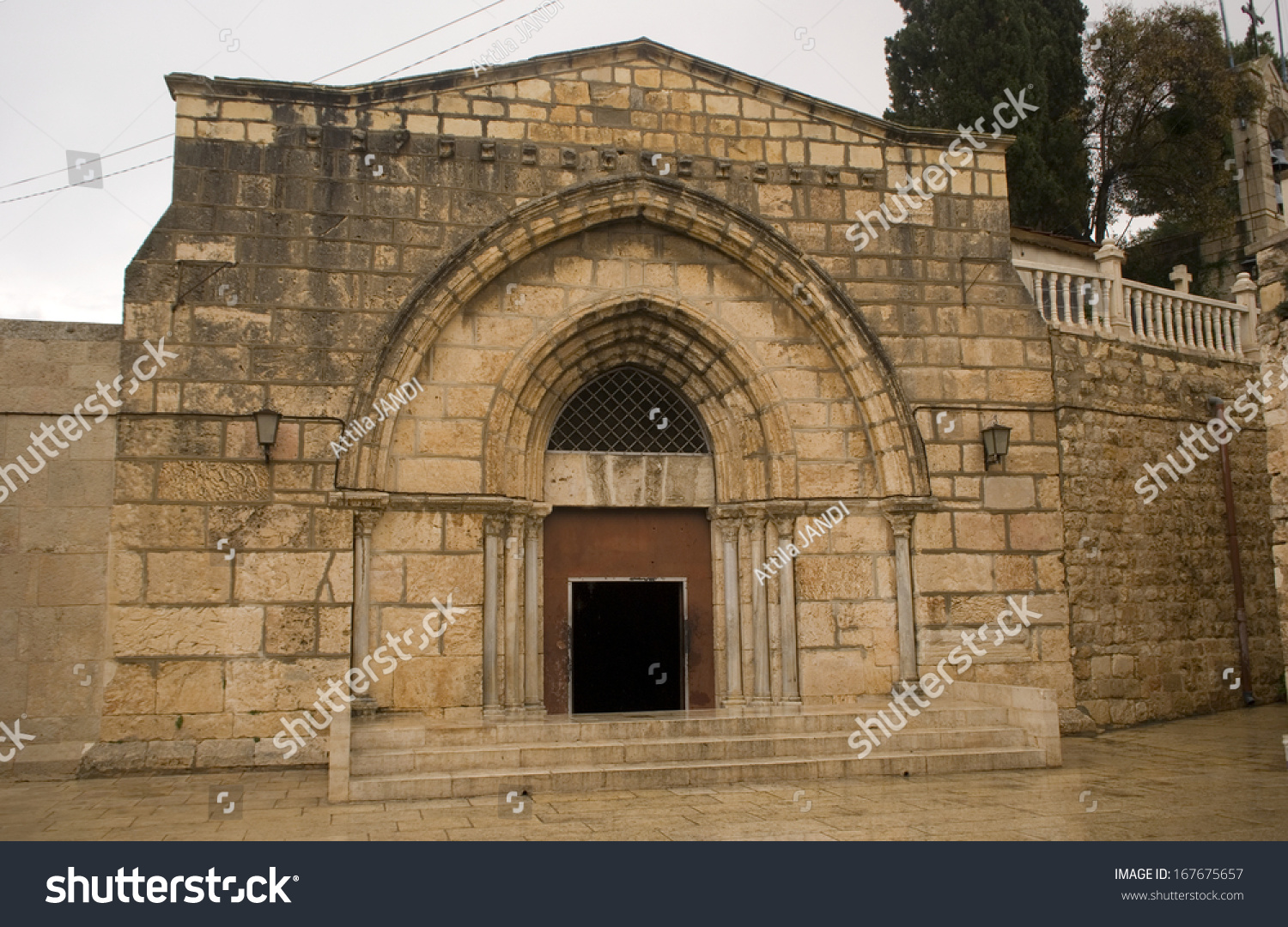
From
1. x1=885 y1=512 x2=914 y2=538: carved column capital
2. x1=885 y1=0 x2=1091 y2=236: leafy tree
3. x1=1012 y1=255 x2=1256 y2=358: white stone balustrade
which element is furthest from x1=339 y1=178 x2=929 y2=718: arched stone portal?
x1=885 y1=0 x2=1091 y2=236: leafy tree

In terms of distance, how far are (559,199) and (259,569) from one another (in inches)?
157

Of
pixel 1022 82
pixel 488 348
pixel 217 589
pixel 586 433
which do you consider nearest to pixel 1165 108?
pixel 1022 82

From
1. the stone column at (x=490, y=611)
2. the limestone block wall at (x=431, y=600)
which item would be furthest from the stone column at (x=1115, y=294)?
the limestone block wall at (x=431, y=600)

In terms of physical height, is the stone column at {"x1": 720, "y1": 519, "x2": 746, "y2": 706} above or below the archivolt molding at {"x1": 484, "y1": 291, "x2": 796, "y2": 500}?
below

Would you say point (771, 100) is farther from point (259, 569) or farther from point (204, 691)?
point (204, 691)

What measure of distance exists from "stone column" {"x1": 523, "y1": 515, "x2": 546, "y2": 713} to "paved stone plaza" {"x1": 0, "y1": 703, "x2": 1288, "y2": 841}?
1911 mm

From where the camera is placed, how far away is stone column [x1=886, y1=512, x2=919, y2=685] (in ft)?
30.8

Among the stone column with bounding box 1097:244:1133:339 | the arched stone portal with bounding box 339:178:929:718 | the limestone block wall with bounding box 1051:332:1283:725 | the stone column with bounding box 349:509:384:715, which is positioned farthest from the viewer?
→ the stone column with bounding box 1097:244:1133:339

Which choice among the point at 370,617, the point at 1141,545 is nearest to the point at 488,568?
the point at 370,617

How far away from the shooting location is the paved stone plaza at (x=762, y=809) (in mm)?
5602

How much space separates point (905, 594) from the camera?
948 cm

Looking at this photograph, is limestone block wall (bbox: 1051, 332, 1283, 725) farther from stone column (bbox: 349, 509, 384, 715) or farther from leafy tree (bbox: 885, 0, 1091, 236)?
leafy tree (bbox: 885, 0, 1091, 236)

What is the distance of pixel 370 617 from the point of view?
8.61 meters

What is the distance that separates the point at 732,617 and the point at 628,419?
2.09m
